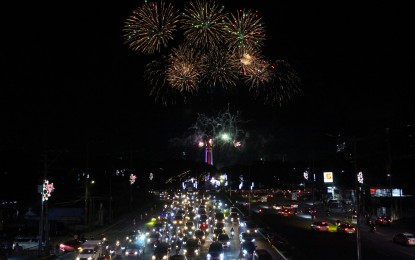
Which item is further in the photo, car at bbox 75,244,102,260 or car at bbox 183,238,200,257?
car at bbox 183,238,200,257

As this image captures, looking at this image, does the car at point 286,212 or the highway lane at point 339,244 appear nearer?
the highway lane at point 339,244

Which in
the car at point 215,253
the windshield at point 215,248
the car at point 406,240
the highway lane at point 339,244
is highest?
the windshield at point 215,248

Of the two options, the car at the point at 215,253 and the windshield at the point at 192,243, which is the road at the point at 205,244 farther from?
the car at the point at 215,253

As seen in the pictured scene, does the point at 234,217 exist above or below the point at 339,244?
above

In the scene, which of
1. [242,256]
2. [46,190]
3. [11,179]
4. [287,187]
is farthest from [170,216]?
[287,187]

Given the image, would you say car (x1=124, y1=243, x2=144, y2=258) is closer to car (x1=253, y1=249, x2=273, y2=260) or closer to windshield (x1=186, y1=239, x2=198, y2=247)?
windshield (x1=186, y1=239, x2=198, y2=247)

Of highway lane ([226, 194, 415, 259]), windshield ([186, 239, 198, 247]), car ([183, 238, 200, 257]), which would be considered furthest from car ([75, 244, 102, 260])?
highway lane ([226, 194, 415, 259])

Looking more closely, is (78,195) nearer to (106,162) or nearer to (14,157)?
(14,157)

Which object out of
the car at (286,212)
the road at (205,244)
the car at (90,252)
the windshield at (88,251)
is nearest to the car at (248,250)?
the road at (205,244)

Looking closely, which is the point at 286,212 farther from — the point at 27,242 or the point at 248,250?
the point at 248,250

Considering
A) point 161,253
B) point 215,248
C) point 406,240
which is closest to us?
point 161,253

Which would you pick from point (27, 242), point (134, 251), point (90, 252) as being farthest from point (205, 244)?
point (27, 242)
